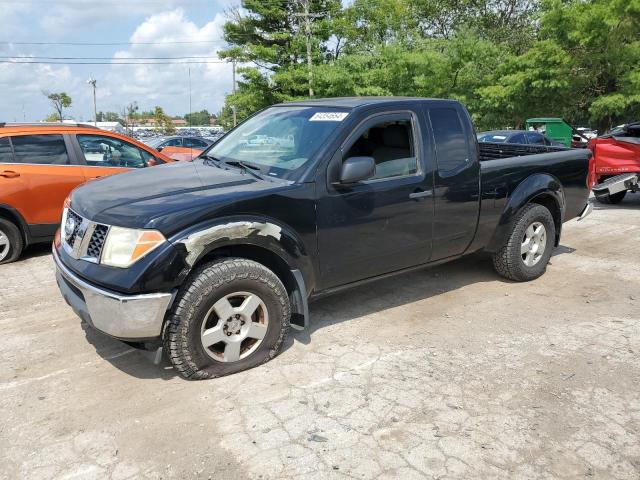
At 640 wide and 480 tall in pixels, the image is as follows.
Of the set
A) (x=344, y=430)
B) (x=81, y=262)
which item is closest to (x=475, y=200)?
(x=344, y=430)

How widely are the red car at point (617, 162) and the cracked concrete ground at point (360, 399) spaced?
17.7 feet

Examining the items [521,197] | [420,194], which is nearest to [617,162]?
[521,197]

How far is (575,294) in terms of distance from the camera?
519 cm

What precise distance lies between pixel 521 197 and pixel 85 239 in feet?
12.8

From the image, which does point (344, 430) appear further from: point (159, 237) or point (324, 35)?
point (324, 35)

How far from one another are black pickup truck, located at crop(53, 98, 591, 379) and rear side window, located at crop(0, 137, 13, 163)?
306 centimetres

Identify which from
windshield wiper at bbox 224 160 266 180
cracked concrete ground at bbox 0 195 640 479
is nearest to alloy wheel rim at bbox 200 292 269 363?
cracked concrete ground at bbox 0 195 640 479

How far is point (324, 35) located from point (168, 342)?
27.4 metres

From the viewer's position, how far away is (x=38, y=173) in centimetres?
646

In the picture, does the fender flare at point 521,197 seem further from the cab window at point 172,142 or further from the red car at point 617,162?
the cab window at point 172,142

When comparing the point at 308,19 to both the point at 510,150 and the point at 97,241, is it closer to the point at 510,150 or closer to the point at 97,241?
the point at 510,150

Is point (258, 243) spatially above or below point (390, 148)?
below

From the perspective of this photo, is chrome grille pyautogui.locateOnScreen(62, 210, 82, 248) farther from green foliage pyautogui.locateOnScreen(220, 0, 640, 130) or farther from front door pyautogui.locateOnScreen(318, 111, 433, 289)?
green foliage pyautogui.locateOnScreen(220, 0, 640, 130)

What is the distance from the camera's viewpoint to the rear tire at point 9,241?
6320 millimetres
